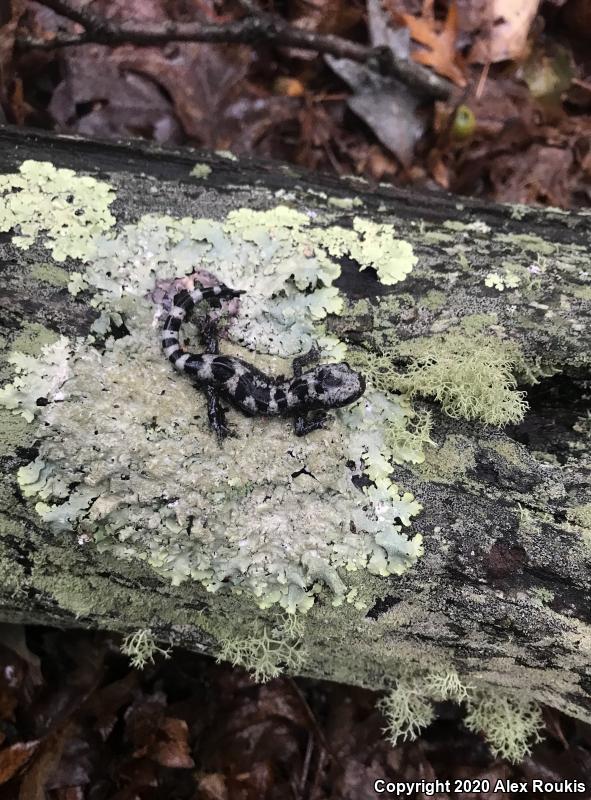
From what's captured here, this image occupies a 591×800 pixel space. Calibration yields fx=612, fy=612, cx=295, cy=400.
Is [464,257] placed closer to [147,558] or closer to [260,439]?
[260,439]

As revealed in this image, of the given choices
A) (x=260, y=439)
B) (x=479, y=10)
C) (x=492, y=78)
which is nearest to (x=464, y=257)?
(x=260, y=439)

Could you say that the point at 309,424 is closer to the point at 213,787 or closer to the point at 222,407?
the point at 222,407

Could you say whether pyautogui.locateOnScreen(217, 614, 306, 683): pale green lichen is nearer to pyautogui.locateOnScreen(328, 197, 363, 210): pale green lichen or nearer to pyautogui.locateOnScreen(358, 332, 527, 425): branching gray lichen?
pyautogui.locateOnScreen(358, 332, 527, 425): branching gray lichen

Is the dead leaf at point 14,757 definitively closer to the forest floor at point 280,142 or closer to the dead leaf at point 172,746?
the forest floor at point 280,142

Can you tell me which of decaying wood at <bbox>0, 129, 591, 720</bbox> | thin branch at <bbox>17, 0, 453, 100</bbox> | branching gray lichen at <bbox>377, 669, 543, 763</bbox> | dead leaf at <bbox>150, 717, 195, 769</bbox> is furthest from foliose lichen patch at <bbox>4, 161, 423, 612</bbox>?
thin branch at <bbox>17, 0, 453, 100</bbox>

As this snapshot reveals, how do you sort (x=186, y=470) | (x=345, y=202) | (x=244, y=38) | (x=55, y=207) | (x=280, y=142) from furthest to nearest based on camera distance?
(x=280, y=142) < (x=244, y=38) < (x=345, y=202) < (x=55, y=207) < (x=186, y=470)

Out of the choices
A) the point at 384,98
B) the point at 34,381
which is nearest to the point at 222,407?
the point at 34,381
